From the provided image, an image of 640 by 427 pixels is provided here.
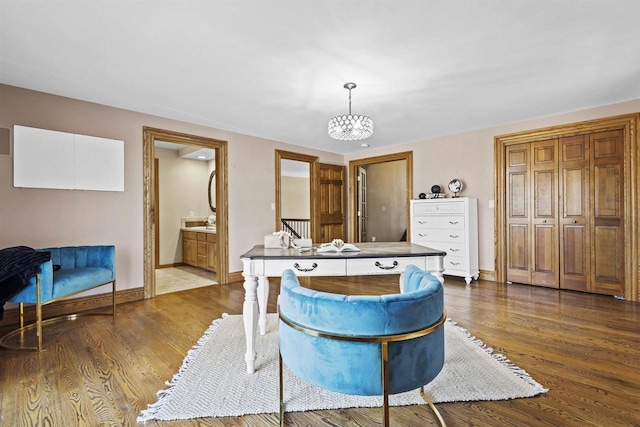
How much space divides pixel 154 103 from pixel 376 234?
6.05 meters

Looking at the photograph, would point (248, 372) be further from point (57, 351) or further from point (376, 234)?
point (376, 234)

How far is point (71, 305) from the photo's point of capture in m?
3.26

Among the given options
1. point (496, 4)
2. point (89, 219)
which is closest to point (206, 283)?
point (89, 219)

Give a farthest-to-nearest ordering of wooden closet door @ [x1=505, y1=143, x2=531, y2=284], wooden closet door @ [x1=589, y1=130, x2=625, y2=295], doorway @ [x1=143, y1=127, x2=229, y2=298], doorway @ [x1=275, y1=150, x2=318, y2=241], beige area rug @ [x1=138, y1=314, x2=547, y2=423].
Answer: doorway @ [x1=275, y1=150, x2=318, y2=241] → wooden closet door @ [x1=505, y1=143, x2=531, y2=284] → doorway @ [x1=143, y1=127, x2=229, y2=298] → wooden closet door @ [x1=589, y1=130, x2=625, y2=295] → beige area rug @ [x1=138, y1=314, x2=547, y2=423]

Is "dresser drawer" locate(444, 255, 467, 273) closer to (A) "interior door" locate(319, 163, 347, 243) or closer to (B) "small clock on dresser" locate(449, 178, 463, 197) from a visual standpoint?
(B) "small clock on dresser" locate(449, 178, 463, 197)

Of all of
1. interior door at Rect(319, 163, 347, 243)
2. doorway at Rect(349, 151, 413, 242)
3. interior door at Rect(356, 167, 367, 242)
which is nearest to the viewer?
interior door at Rect(319, 163, 347, 243)

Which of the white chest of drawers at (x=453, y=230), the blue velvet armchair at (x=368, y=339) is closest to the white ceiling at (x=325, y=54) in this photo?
the white chest of drawers at (x=453, y=230)

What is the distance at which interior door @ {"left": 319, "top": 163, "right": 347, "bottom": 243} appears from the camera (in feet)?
→ 20.3

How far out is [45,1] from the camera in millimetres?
1860

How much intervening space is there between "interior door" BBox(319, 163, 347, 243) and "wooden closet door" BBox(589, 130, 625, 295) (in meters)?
4.00

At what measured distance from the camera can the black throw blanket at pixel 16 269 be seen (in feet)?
7.55

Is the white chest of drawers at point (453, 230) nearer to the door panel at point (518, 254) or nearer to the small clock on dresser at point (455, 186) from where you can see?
the small clock on dresser at point (455, 186)

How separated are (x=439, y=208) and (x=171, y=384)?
4.18m

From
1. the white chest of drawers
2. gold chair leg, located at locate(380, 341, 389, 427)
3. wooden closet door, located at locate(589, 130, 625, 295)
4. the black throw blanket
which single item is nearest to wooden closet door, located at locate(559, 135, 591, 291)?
wooden closet door, located at locate(589, 130, 625, 295)
